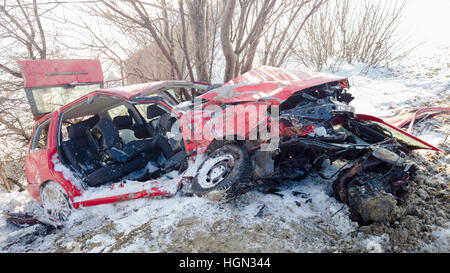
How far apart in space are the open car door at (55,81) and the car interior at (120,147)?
1694mm

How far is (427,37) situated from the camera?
9922mm

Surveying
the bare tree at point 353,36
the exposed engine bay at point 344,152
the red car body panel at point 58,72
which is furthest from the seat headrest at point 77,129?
the bare tree at point 353,36

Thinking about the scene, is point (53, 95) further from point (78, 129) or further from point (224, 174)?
point (224, 174)

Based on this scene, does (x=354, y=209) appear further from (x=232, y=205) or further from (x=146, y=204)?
(x=146, y=204)

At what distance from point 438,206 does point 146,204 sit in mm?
2876

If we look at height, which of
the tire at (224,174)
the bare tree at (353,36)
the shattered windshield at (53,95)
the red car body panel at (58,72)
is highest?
the bare tree at (353,36)

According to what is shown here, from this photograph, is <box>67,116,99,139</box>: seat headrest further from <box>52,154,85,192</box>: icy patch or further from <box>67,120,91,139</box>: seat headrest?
<box>52,154,85,192</box>: icy patch

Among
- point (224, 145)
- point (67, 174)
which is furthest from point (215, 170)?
point (67, 174)

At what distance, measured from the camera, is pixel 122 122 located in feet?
13.7

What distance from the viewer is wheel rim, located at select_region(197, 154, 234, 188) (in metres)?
2.55

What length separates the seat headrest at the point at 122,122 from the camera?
4141 millimetres

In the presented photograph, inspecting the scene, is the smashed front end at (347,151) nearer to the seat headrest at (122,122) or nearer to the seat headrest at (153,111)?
the seat headrest at (153,111)
